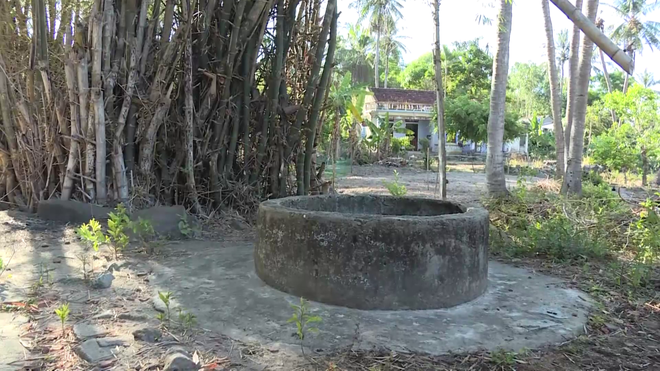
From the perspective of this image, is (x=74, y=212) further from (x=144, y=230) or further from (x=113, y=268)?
(x=113, y=268)

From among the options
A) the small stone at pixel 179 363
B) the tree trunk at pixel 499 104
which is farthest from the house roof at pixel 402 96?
the small stone at pixel 179 363

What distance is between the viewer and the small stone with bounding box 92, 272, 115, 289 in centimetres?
386

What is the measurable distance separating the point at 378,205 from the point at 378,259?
1.92 metres

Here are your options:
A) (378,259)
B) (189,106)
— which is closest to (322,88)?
(189,106)

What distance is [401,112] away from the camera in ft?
109

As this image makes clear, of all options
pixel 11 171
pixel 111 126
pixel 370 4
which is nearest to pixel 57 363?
pixel 111 126

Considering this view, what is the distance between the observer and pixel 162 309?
345cm

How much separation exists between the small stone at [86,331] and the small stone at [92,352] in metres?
0.14

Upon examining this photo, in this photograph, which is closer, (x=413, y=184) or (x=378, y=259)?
(x=378, y=259)

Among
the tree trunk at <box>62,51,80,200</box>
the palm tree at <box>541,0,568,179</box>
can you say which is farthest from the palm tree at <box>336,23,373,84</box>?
the tree trunk at <box>62,51,80,200</box>

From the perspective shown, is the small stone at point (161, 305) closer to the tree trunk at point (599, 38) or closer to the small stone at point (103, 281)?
the small stone at point (103, 281)

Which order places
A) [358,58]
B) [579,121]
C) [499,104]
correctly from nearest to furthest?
[499,104], [579,121], [358,58]

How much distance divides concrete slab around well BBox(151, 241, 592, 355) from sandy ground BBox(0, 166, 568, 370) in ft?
0.04

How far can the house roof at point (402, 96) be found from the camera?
33.2 m
